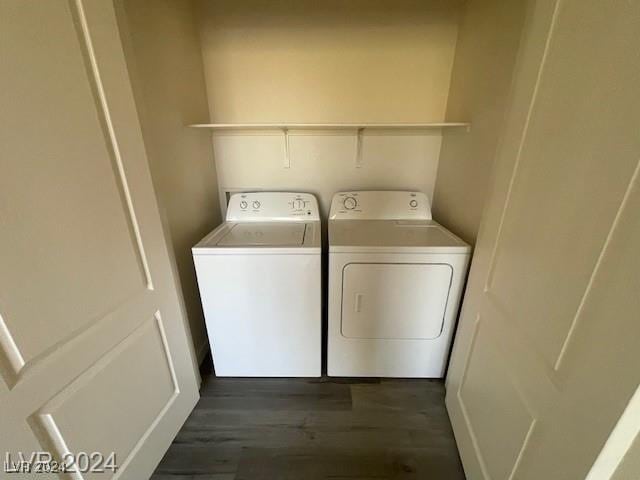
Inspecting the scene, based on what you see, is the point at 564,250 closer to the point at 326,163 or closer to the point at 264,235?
the point at 264,235

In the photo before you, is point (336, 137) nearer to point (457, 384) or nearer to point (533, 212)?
point (533, 212)

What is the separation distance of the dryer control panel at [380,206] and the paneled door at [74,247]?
1.18 metres

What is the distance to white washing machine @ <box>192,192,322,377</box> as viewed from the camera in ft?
4.81

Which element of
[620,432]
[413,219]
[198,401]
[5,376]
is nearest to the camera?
[620,432]

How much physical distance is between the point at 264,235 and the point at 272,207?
36 cm

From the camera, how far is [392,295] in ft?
5.06

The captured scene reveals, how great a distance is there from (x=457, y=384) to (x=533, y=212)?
1.02 metres

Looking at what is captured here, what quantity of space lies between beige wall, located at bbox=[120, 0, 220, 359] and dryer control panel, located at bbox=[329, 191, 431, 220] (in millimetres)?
959

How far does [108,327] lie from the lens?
0.99 m

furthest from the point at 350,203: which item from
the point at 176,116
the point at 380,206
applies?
the point at 176,116

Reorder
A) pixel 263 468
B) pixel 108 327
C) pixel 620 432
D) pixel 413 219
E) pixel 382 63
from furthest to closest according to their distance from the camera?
pixel 413 219
pixel 382 63
pixel 263 468
pixel 108 327
pixel 620 432

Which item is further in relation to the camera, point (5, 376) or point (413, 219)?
point (413, 219)

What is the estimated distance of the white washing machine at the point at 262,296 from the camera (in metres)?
1.47

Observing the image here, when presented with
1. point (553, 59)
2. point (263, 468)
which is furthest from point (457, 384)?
point (553, 59)
